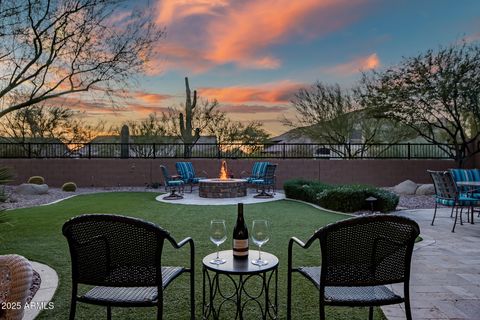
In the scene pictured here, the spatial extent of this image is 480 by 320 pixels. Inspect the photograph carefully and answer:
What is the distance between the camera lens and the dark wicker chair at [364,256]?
202 centimetres

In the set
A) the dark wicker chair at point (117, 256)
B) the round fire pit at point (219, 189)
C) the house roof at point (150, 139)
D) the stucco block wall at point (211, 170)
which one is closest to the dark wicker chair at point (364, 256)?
the dark wicker chair at point (117, 256)

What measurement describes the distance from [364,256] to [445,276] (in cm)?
226

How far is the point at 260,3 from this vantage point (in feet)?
29.5

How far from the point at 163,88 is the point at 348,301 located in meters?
14.4

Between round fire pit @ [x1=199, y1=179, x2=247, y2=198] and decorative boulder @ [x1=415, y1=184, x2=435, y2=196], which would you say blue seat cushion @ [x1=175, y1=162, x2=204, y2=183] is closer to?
round fire pit @ [x1=199, y1=179, x2=247, y2=198]

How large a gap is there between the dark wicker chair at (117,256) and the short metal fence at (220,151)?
12.2 m

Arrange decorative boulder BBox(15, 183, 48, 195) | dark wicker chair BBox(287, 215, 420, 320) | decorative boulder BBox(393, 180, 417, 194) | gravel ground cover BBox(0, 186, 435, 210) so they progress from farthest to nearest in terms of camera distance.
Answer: decorative boulder BBox(393, 180, 417, 194)
decorative boulder BBox(15, 183, 48, 195)
gravel ground cover BBox(0, 186, 435, 210)
dark wicker chair BBox(287, 215, 420, 320)

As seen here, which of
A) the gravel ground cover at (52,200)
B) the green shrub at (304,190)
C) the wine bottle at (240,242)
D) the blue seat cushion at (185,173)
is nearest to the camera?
the wine bottle at (240,242)

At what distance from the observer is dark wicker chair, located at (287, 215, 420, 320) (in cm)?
202

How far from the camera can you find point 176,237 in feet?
17.7

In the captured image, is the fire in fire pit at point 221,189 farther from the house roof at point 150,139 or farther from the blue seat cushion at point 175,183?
the house roof at point 150,139

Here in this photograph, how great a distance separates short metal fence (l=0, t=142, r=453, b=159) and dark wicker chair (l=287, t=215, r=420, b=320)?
1204 centimetres

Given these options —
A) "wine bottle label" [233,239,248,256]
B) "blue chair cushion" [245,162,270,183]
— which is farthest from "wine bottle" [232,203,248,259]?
"blue chair cushion" [245,162,270,183]

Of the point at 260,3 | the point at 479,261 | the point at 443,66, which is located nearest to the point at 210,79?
the point at 260,3
